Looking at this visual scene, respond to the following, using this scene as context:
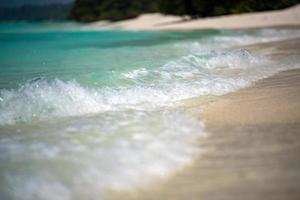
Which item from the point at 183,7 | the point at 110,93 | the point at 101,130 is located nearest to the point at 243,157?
the point at 101,130

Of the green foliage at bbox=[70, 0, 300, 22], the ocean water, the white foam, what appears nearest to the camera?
the ocean water

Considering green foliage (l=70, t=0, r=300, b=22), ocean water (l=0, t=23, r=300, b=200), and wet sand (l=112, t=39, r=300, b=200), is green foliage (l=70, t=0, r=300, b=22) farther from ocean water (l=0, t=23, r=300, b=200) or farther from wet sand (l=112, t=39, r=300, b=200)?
wet sand (l=112, t=39, r=300, b=200)

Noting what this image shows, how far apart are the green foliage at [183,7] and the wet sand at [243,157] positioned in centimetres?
3620

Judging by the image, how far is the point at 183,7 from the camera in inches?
1796

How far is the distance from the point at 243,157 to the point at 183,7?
44.3 metres

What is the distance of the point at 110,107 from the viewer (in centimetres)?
574

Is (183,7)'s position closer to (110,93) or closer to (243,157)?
(110,93)

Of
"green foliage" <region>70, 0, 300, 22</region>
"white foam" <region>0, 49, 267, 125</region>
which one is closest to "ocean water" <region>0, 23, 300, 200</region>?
"white foam" <region>0, 49, 267, 125</region>

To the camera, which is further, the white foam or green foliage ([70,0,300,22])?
green foliage ([70,0,300,22])

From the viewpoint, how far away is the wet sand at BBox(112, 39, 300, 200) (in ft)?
9.73

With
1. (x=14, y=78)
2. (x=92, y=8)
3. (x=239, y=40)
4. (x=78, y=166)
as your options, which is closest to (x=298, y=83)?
(x=78, y=166)

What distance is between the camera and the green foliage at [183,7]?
38594 mm

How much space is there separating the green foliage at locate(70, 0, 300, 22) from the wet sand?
36196 millimetres

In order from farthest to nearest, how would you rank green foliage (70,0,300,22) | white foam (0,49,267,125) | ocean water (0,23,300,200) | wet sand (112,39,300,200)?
green foliage (70,0,300,22)
white foam (0,49,267,125)
ocean water (0,23,300,200)
wet sand (112,39,300,200)
